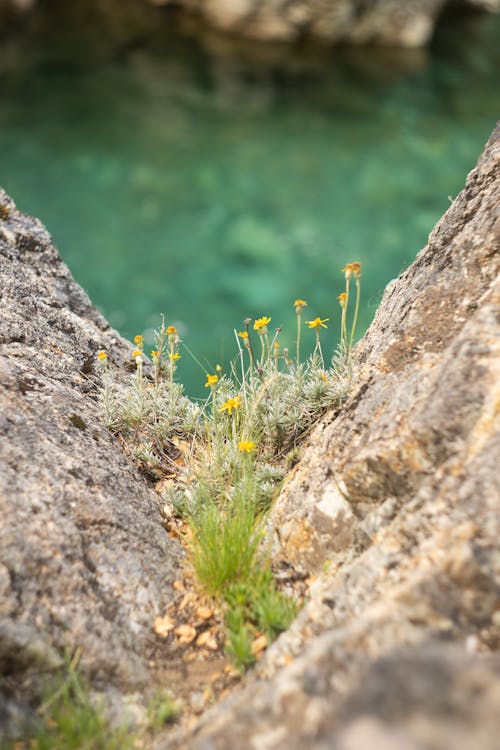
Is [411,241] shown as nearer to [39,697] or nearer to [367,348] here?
[367,348]

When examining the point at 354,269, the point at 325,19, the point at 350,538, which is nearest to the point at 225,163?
the point at 325,19

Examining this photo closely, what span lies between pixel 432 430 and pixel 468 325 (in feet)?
1.41

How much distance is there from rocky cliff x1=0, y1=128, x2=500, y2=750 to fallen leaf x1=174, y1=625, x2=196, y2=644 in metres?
0.10

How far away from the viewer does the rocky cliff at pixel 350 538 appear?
54.2 inches

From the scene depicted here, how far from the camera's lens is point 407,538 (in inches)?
78.8

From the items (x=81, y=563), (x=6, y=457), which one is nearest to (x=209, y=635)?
(x=81, y=563)

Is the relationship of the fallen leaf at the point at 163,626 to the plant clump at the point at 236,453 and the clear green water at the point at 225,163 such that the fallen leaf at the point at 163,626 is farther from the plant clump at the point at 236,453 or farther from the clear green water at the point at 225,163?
the clear green water at the point at 225,163

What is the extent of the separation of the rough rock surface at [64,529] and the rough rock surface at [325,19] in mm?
12780

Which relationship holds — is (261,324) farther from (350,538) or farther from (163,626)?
(163,626)

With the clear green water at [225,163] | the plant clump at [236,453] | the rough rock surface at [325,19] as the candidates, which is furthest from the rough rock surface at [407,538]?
the rough rock surface at [325,19]

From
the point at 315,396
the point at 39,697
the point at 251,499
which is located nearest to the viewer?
the point at 39,697

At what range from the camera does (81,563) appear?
2.31 metres

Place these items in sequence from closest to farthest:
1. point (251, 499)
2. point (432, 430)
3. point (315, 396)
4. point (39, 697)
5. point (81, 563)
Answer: point (39, 697) < point (432, 430) < point (81, 563) < point (251, 499) < point (315, 396)

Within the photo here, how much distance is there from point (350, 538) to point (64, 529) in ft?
3.26
